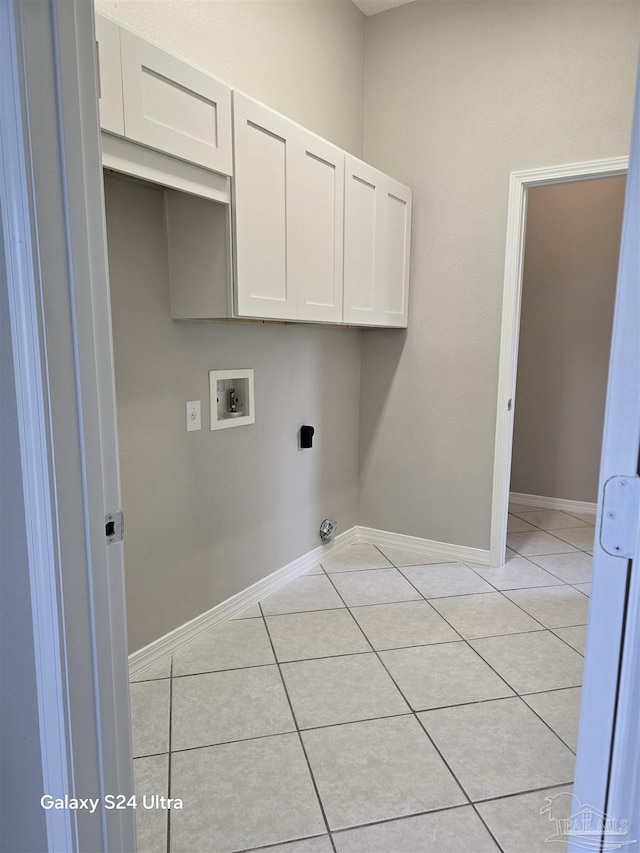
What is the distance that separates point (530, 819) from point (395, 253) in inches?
101

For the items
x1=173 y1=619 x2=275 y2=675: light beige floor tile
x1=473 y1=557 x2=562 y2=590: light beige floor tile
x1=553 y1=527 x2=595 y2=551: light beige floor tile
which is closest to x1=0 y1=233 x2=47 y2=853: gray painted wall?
x1=173 y1=619 x2=275 y2=675: light beige floor tile

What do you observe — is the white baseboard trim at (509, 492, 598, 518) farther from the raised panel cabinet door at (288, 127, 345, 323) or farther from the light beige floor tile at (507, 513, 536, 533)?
the raised panel cabinet door at (288, 127, 345, 323)

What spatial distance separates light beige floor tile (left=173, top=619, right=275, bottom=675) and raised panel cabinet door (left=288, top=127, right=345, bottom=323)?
142cm

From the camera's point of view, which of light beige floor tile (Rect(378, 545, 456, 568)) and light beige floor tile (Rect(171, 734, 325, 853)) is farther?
light beige floor tile (Rect(378, 545, 456, 568))

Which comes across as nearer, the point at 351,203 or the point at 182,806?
the point at 182,806

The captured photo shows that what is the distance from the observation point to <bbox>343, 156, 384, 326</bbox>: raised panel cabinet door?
8.63 ft

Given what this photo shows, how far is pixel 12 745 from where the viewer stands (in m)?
1.07

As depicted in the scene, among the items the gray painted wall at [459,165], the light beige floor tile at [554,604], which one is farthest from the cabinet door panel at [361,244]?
the light beige floor tile at [554,604]

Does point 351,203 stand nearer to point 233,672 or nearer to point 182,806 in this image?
point 233,672

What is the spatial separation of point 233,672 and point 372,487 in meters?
1.65

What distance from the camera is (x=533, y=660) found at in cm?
222

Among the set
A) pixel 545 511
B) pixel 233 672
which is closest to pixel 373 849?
pixel 233 672

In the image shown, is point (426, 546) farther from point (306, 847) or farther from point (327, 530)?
point (306, 847)

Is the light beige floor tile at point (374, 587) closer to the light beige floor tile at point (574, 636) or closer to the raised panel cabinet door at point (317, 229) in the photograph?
the light beige floor tile at point (574, 636)
